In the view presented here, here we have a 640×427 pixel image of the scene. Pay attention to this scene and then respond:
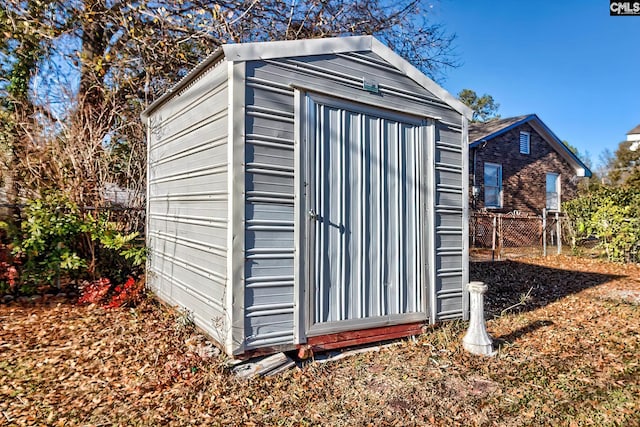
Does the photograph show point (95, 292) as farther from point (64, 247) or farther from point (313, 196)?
point (313, 196)

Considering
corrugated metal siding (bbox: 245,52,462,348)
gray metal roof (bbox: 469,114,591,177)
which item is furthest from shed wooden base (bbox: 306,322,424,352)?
gray metal roof (bbox: 469,114,591,177)

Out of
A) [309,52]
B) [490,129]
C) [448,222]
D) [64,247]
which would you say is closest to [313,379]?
[448,222]

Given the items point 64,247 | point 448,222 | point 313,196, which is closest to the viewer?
point 313,196

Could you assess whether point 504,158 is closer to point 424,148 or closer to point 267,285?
point 424,148

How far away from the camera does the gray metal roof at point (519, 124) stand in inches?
544

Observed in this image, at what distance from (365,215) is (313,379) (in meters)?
1.63

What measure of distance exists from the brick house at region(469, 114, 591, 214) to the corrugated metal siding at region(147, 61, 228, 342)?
11140mm

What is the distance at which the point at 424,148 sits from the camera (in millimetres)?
4402

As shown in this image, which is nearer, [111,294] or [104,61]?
[111,294]

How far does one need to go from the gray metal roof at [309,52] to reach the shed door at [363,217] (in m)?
0.48

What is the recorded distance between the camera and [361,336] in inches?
153

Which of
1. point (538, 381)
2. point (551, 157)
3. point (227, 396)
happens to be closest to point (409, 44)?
point (538, 381)

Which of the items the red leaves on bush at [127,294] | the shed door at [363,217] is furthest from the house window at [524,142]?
the red leaves on bush at [127,294]

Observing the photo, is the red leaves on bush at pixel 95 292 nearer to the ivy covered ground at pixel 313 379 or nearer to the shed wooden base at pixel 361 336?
the ivy covered ground at pixel 313 379
